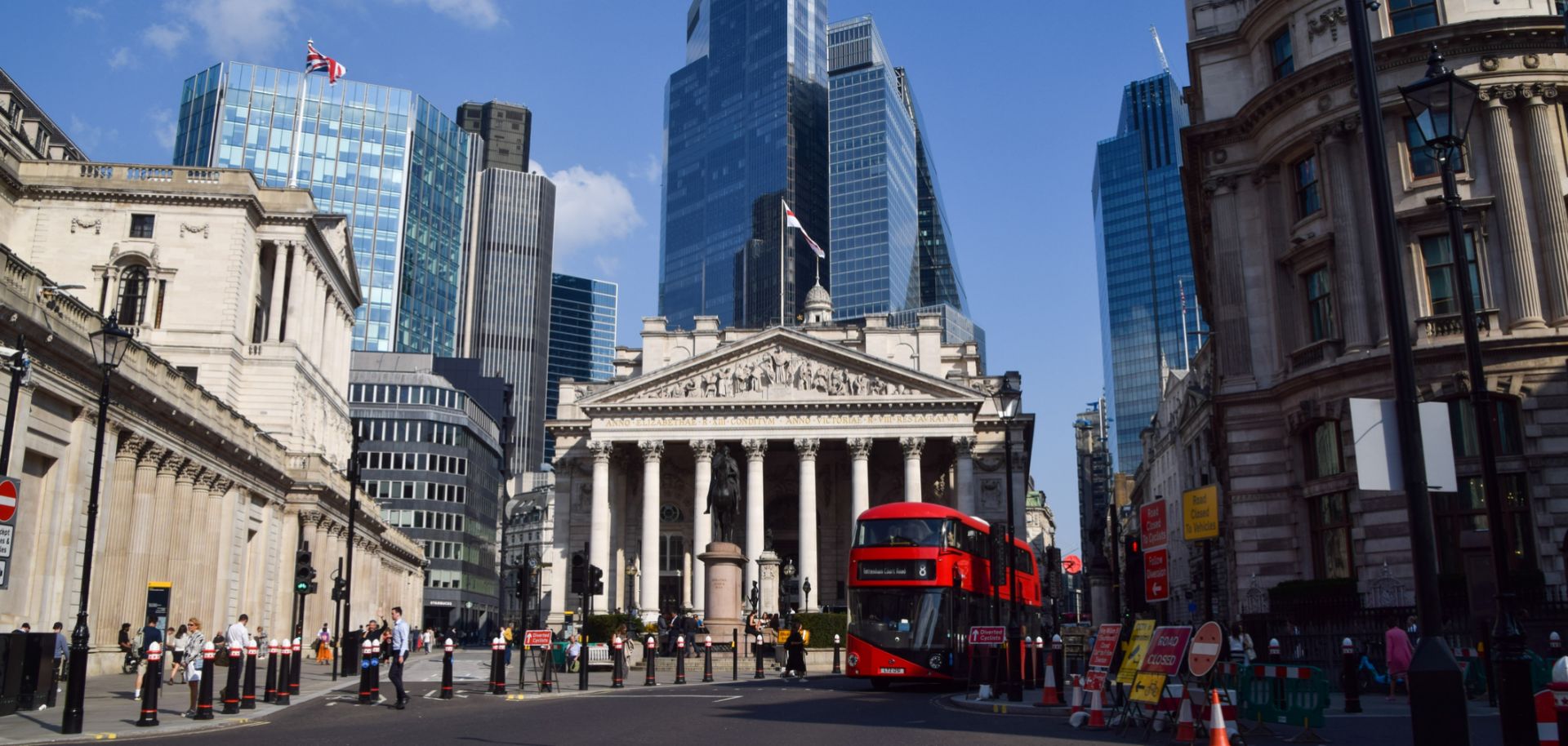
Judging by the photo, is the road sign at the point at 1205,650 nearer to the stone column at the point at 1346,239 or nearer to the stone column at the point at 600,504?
the stone column at the point at 1346,239

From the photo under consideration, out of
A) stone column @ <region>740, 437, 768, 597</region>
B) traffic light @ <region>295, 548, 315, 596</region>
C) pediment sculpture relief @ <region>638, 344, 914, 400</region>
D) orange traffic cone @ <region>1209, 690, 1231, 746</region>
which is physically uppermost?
pediment sculpture relief @ <region>638, 344, 914, 400</region>

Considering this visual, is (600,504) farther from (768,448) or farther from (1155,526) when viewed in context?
(1155,526)

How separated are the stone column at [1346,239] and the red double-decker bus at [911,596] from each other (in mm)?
10325

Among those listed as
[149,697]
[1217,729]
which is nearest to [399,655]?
[149,697]

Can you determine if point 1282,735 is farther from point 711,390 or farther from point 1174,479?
point 1174,479

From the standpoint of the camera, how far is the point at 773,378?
227ft

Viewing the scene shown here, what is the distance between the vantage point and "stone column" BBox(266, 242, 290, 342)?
5441 centimetres

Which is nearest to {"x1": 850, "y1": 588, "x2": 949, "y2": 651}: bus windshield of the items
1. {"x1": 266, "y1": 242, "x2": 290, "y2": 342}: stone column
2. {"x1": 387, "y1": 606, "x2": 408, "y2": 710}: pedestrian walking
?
{"x1": 387, "y1": 606, "x2": 408, "y2": 710}: pedestrian walking

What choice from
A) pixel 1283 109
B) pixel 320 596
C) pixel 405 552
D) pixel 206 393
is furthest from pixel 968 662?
pixel 405 552

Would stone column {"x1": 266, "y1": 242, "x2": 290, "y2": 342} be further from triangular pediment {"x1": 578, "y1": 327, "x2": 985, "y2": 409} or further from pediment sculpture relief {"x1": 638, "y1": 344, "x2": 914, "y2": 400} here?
pediment sculpture relief {"x1": 638, "y1": 344, "x2": 914, "y2": 400}

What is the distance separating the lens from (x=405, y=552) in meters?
81.4

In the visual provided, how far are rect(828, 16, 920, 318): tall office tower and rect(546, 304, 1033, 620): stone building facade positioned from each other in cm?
10907

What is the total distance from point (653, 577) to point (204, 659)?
49.0 m

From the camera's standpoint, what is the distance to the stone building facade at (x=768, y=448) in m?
67.5
